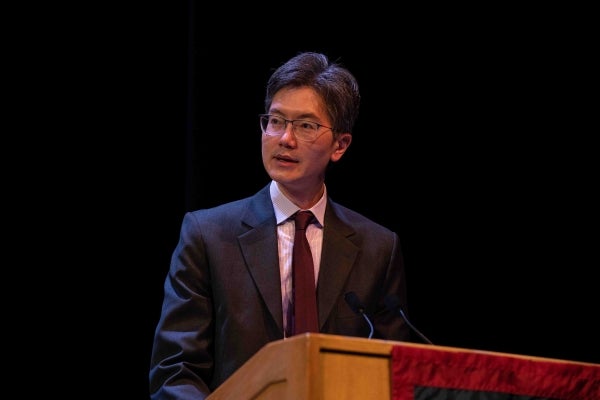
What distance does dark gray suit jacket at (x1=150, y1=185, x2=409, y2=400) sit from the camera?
316cm

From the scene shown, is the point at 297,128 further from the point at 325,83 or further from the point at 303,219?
the point at 303,219

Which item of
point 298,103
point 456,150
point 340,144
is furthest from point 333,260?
point 456,150

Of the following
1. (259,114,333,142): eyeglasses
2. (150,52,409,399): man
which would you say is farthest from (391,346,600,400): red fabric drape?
(259,114,333,142): eyeglasses

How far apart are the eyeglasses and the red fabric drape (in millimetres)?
1342

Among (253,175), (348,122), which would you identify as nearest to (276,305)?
(348,122)

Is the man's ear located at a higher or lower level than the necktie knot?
higher

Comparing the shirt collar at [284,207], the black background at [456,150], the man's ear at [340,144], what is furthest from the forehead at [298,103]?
the black background at [456,150]

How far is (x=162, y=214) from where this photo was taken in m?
4.09

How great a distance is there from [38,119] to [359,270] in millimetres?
1438

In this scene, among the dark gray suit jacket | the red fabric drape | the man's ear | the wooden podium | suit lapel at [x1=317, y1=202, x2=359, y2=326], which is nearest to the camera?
the wooden podium

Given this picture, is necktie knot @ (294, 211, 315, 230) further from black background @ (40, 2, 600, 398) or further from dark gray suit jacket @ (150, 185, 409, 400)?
black background @ (40, 2, 600, 398)

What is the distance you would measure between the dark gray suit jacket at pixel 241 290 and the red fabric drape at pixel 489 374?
0.94m

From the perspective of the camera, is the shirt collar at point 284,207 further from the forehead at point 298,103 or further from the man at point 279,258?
the forehead at point 298,103

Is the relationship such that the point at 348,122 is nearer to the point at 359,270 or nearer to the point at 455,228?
the point at 359,270
